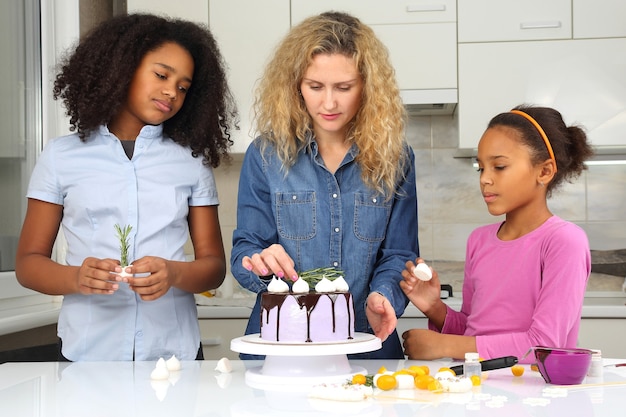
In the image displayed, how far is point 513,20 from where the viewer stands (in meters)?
3.15

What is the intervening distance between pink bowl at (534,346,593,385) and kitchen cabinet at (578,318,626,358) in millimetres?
1694

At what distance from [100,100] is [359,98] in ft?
1.82

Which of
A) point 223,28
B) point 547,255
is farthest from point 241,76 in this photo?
point 547,255

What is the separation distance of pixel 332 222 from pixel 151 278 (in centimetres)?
40

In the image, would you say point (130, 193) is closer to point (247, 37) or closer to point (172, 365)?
point (172, 365)

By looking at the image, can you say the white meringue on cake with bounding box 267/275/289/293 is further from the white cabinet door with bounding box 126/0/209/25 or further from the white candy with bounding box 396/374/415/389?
the white cabinet door with bounding box 126/0/209/25

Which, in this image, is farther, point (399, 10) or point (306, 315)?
point (399, 10)

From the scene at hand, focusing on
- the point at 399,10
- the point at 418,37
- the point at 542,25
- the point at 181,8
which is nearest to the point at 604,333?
the point at 542,25

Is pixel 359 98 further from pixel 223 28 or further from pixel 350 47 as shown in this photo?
pixel 223 28

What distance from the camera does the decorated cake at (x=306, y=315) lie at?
1300 mm

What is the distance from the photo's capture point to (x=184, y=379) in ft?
4.26

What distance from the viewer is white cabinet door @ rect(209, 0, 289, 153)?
3248 mm

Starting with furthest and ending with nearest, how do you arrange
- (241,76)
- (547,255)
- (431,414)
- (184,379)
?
(241,76)
(547,255)
(184,379)
(431,414)

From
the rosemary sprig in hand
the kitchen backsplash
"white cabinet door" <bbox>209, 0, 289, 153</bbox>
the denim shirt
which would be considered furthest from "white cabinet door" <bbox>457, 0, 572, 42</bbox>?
the rosemary sprig in hand
